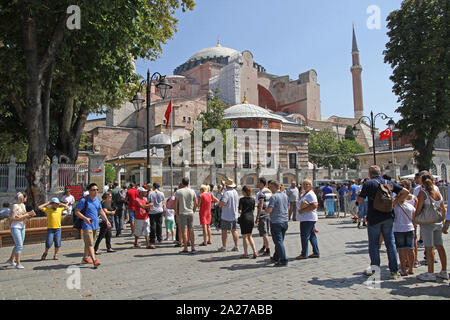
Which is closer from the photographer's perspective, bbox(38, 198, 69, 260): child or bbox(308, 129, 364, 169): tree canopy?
bbox(38, 198, 69, 260): child

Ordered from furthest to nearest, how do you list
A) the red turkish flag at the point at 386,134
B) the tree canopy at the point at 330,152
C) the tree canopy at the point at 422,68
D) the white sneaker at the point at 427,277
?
the tree canopy at the point at 330,152
the red turkish flag at the point at 386,134
the tree canopy at the point at 422,68
the white sneaker at the point at 427,277

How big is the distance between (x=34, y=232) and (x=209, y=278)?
22.5 feet

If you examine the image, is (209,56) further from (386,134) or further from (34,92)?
(34,92)

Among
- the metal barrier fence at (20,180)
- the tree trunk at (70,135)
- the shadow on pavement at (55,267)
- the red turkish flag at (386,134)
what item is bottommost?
the shadow on pavement at (55,267)

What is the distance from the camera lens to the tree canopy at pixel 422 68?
72.0 feet

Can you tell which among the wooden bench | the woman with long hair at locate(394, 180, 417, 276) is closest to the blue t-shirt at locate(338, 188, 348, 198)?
the woman with long hair at locate(394, 180, 417, 276)

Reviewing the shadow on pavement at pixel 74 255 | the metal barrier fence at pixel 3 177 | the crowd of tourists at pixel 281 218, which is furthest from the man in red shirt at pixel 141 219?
the metal barrier fence at pixel 3 177

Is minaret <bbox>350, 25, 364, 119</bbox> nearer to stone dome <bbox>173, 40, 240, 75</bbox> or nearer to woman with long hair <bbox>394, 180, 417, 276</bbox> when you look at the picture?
stone dome <bbox>173, 40, 240, 75</bbox>

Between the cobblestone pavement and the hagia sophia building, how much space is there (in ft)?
92.5

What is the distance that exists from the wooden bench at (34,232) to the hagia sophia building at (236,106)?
24797 millimetres

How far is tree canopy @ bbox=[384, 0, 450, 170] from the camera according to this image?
21953 mm

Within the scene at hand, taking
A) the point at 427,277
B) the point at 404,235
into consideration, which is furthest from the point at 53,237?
the point at 427,277

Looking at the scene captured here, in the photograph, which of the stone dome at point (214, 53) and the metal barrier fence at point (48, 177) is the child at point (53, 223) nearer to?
the metal barrier fence at point (48, 177)

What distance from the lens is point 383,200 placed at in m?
5.30
